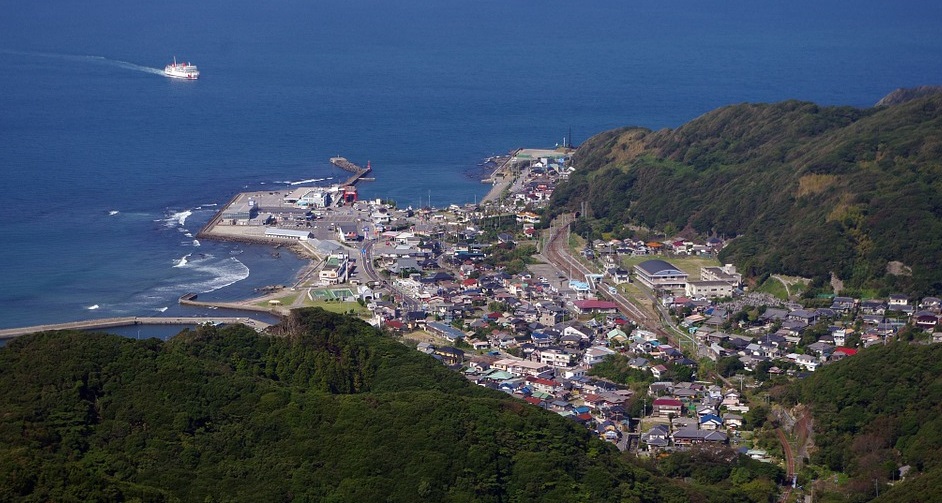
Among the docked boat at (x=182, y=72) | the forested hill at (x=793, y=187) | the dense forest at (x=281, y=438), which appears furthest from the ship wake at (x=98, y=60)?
the dense forest at (x=281, y=438)

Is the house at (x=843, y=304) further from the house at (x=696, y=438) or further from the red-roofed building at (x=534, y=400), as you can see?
the red-roofed building at (x=534, y=400)

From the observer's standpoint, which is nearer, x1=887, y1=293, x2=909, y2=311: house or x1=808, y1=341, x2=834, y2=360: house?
x1=808, y1=341, x2=834, y2=360: house

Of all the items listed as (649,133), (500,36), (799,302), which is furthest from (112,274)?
(500,36)

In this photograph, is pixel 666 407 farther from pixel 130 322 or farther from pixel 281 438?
pixel 130 322

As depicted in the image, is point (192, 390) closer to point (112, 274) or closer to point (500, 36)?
point (112, 274)

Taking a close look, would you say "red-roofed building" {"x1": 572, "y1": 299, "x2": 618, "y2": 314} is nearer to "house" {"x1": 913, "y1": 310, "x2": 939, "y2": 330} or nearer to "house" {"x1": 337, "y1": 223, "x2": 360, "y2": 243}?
"house" {"x1": 913, "y1": 310, "x2": 939, "y2": 330}

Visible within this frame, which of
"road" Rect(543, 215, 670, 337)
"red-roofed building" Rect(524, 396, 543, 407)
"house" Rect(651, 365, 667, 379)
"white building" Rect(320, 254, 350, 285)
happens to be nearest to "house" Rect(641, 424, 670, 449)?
"red-roofed building" Rect(524, 396, 543, 407)
